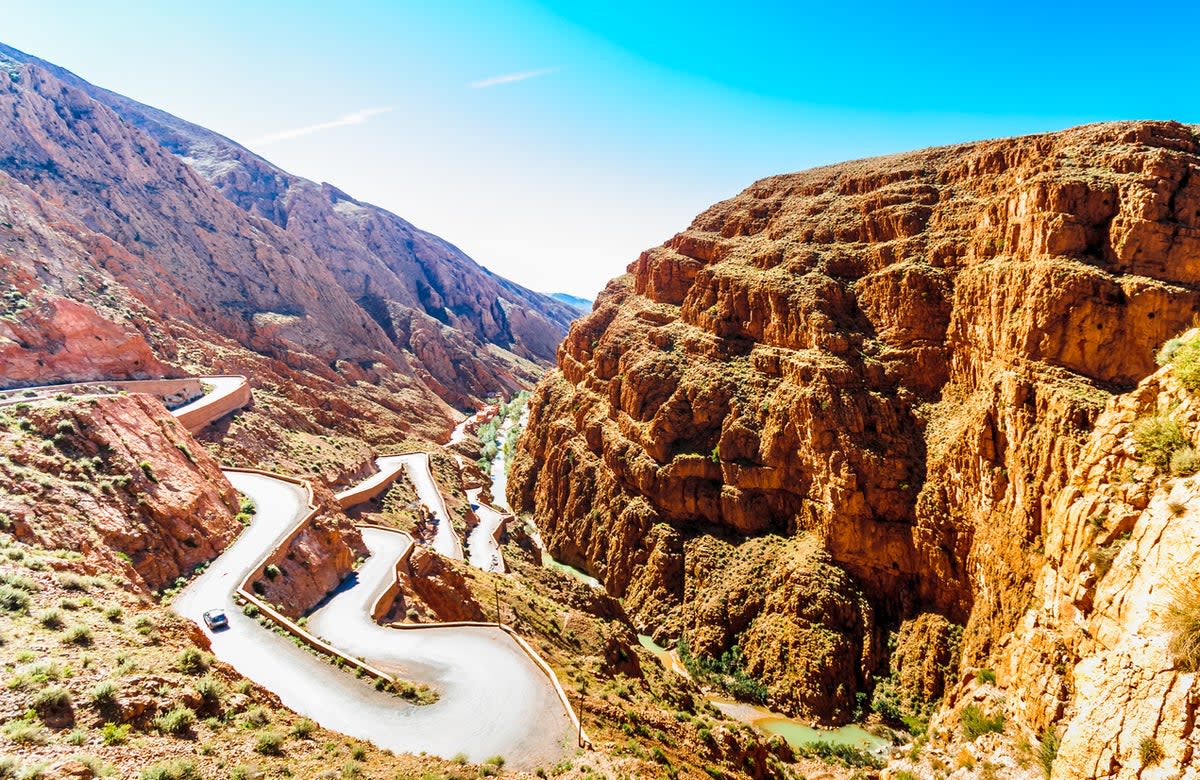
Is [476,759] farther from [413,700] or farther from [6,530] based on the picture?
[6,530]

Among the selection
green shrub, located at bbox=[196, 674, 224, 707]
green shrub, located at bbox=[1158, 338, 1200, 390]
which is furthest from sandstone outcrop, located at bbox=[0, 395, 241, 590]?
green shrub, located at bbox=[1158, 338, 1200, 390]

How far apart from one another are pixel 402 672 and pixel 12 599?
11112 millimetres

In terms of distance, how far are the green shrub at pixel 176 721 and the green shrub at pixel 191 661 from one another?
5.98ft

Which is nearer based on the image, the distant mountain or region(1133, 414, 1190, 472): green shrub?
region(1133, 414, 1190, 472): green shrub

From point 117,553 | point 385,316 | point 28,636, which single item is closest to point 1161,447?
point 28,636

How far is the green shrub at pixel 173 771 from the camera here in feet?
33.5

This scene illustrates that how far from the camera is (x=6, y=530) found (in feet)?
56.5

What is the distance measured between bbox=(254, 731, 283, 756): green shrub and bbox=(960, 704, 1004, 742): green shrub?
18294mm

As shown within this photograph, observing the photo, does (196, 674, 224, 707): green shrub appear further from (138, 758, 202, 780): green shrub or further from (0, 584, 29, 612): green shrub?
(0, 584, 29, 612): green shrub

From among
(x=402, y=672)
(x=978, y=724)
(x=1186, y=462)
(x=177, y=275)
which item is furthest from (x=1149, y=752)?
(x=177, y=275)

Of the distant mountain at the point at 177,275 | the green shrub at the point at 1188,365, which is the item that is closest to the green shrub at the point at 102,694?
the green shrub at the point at 1188,365

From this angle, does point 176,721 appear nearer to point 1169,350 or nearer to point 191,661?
point 191,661

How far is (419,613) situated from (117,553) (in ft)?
39.0

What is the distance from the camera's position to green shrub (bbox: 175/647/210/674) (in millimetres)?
13830
